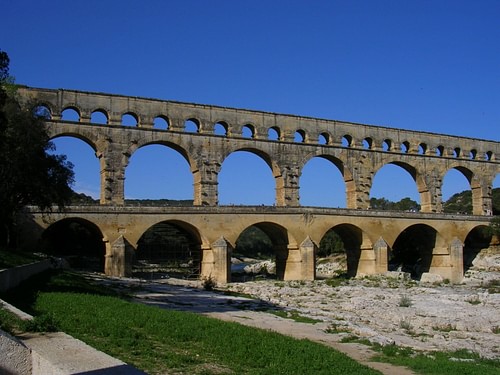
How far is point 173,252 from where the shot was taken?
138ft

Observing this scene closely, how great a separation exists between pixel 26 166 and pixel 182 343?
47.9ft

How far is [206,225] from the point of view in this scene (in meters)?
38.4

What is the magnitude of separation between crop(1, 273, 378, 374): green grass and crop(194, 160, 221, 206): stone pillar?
26121 millimetres

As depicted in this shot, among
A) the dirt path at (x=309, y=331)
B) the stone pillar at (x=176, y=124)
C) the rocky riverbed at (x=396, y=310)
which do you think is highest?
the stone pillar at (x=176, y=124)

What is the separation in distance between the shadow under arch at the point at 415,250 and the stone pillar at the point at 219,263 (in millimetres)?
16892

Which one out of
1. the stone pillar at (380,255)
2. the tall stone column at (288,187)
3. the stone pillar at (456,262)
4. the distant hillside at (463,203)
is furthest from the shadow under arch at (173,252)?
the distant hillside at (463,203)

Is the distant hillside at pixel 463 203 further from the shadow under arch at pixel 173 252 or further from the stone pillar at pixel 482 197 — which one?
the shadow under arch at pixel 173 252

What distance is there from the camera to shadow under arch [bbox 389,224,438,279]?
158 feet

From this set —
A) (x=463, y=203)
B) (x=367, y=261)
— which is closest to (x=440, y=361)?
(x=367, y=261)

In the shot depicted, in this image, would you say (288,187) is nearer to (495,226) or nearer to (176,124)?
(176,124)

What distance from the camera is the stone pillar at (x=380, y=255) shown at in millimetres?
43531

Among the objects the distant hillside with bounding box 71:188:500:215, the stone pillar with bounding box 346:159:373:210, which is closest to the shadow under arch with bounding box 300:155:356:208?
the stone pillar with bounding box 346:159:373:210

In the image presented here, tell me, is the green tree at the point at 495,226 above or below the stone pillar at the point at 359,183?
below

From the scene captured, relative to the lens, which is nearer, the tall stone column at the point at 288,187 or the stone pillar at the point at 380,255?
the stone pillar at the point at 380,255
